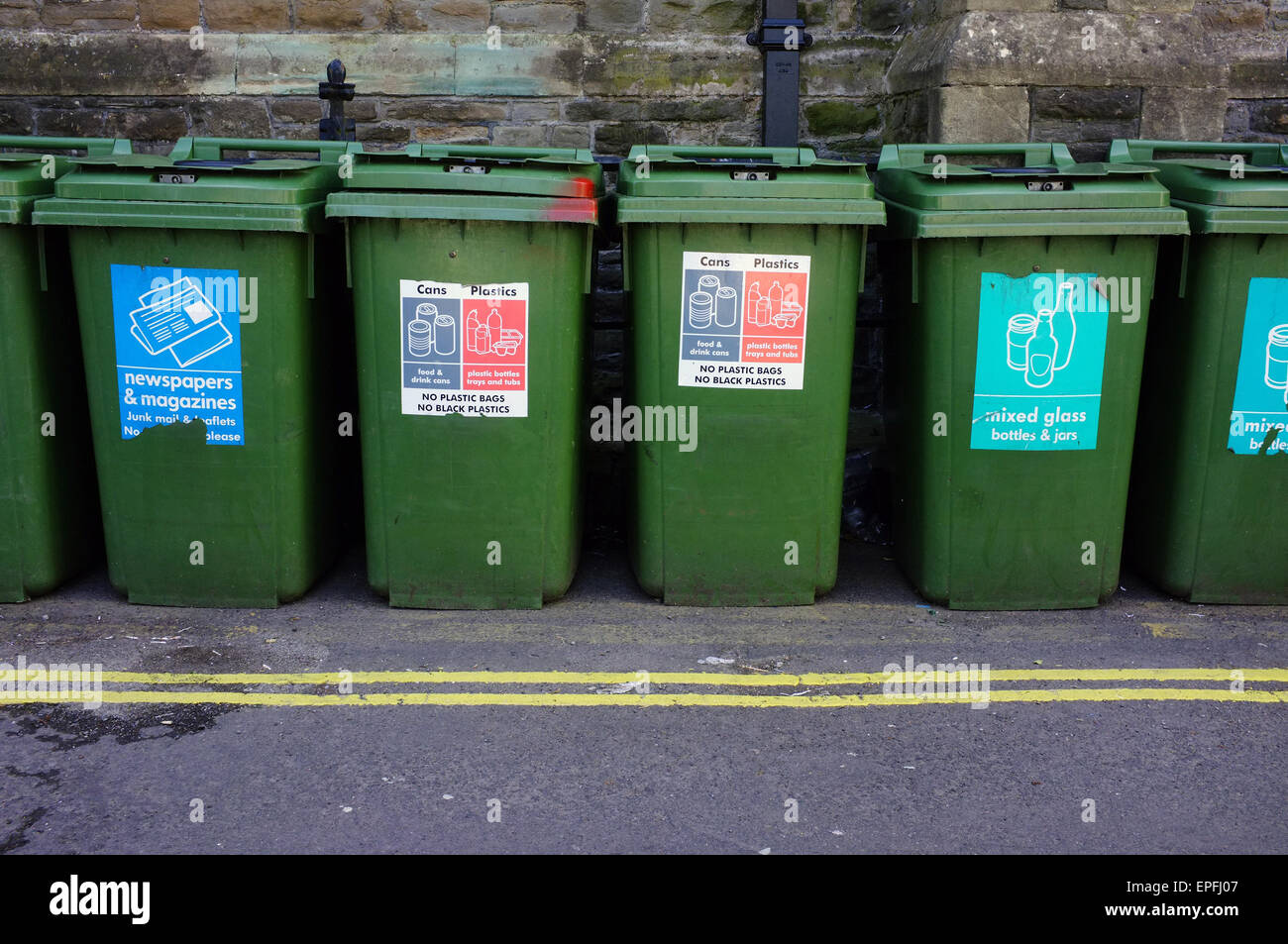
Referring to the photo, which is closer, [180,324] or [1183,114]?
[180,324]

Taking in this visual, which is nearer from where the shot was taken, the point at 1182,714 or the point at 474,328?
the point at 1182,714

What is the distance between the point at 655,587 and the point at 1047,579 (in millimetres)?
1529

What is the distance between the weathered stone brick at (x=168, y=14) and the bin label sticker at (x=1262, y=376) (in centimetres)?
528

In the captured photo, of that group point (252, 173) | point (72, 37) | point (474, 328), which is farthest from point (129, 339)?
point (72, 37)

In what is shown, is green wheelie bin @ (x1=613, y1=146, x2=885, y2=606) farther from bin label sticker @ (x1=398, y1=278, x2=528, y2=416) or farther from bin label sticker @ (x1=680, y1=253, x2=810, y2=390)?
bin label sticker @ (x1=398, y1=278, x2=528, y2=416)

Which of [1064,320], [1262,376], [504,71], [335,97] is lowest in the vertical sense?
[1262,376]

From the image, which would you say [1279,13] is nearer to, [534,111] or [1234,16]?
[1234,16]

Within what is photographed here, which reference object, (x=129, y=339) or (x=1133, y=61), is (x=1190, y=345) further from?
(x=129, y=339)

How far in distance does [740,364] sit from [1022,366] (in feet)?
3.42

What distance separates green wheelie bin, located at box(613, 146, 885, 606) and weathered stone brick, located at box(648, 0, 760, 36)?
198 centimetres

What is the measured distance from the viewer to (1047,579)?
4.79m

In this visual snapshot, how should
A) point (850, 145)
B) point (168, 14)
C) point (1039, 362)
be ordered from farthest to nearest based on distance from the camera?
point (850, 145), point (168, 14), point (1039, 362)

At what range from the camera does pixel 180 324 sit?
4441mm

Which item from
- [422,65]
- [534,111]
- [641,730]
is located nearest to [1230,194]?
[641,730]
